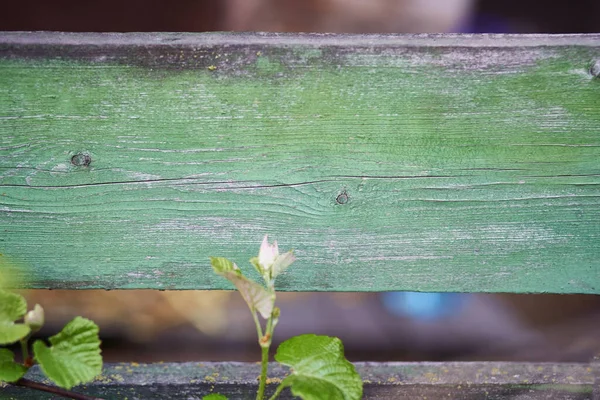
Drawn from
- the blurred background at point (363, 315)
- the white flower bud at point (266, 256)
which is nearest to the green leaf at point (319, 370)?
the white flower bud at point (266, 256)

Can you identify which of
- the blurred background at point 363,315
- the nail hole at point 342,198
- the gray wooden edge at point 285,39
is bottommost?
the nail hole at point 342,198

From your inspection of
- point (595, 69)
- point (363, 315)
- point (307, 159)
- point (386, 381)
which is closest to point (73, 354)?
point (307, 159)

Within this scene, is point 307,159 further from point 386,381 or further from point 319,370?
point 386,381

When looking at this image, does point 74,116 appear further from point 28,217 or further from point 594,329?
point 594,329

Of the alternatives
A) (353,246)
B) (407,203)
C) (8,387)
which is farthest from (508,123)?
(8,387)

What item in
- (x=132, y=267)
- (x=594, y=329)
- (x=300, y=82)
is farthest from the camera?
(x=594, y=329)

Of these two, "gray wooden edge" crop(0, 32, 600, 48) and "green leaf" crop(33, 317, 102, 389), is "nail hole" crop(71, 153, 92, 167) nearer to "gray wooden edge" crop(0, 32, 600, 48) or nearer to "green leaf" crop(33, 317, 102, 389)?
"gray wooden edge" crop(0, 32, 600, 48)

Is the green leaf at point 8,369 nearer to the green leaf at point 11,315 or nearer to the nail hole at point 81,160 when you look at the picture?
the green leaf at point 11,315
